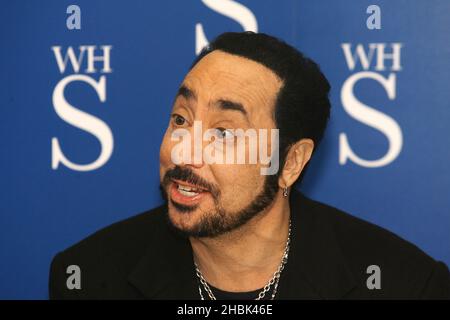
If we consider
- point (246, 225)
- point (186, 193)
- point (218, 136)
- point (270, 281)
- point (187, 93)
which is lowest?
point (270, 281)

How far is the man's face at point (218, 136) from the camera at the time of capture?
1.67 metres

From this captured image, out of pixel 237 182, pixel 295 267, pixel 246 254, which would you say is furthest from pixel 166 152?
pixel 295 267

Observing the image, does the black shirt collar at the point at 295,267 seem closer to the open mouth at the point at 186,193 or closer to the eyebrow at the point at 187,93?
the open mouth at the point at 186,193

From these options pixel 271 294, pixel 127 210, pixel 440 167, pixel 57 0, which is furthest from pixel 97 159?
pixel 440 167

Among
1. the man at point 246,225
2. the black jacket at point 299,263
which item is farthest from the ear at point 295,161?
the black jacket at point 299,263

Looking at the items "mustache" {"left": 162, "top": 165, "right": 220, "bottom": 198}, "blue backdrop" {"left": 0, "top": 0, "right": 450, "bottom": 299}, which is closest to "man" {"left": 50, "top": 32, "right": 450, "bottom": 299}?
"mustache" {"left": 162, "top": 165, "right": 220, "bottom": 198}

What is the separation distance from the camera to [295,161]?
6.05ft

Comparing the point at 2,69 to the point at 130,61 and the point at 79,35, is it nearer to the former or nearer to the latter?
the point at 79,35

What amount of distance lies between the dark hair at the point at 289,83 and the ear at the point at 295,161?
Result: 0.02 meters

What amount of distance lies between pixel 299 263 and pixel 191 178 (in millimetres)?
388

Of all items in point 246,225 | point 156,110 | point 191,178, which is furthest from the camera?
point 156,110

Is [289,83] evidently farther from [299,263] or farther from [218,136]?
[299,263]

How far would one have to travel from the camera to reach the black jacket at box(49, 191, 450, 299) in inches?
70.7

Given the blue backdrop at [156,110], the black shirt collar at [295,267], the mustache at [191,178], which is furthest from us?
the blue backdrop at [156,110]
